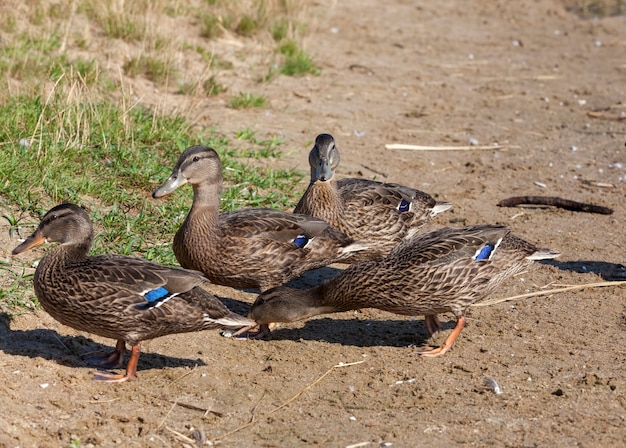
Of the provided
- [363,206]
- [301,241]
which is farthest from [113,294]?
[363,206]

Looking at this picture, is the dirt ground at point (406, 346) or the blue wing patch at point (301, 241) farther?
the blue wing patch at point (301, 241)

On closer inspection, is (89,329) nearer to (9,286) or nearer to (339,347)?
(9,286)

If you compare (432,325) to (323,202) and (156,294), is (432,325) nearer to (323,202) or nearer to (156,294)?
(323,202)

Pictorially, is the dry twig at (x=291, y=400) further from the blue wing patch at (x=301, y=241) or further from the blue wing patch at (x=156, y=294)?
the blue wing patch at (x=301, y=241)

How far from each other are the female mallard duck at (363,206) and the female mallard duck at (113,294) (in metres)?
1.81

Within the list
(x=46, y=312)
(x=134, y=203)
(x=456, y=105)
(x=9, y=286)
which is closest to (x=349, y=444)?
(x=46, y=312)

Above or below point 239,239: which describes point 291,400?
below

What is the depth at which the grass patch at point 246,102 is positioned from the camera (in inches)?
406

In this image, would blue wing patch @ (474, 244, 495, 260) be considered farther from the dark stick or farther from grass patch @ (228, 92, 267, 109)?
grass patch @ (228, 92, 267, 109)

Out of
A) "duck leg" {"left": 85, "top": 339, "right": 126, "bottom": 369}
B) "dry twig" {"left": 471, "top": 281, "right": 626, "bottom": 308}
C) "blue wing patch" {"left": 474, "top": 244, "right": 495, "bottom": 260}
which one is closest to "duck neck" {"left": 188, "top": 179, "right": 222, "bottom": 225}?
"duck leg" {"left": 85, "top": 339, "right": 126, "bottom": 369}

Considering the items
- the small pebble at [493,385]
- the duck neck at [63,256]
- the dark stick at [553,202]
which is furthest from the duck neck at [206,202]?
the dark stick at [553,202]

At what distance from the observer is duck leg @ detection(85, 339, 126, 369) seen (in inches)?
225

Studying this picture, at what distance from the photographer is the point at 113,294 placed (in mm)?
5434

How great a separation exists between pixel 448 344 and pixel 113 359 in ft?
6.78
